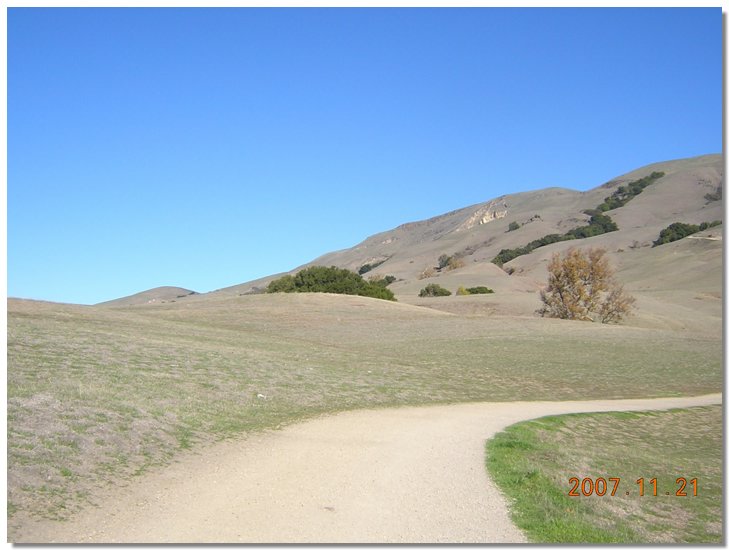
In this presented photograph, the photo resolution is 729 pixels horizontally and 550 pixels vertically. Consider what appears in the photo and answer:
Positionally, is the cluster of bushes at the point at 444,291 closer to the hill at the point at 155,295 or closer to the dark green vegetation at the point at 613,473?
the dark green vegetation at the point at 613,473

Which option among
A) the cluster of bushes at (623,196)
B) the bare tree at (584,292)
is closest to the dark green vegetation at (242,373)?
the bare tree at (584,292)

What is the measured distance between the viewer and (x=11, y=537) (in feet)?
28.1

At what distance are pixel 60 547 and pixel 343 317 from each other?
44410 millimetres

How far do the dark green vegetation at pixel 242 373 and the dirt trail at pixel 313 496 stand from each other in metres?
0.78

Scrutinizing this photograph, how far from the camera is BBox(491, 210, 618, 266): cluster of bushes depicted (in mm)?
144500

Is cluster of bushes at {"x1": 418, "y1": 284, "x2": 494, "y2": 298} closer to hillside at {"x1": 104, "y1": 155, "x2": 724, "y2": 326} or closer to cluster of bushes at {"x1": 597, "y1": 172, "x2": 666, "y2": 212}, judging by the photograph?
hillside at {"x1": 104, "y1": 155, "x2": 724, "y2": 326}

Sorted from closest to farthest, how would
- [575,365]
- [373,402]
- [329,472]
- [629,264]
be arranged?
[329,472], [373,402], [575,365], [629,264]

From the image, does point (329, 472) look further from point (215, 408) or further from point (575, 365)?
point (575, 365)

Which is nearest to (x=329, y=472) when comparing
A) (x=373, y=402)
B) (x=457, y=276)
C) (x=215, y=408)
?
(x=215, y=408)

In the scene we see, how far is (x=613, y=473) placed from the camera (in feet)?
47.1

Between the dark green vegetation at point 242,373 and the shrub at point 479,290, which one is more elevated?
the shrub at point 479,290

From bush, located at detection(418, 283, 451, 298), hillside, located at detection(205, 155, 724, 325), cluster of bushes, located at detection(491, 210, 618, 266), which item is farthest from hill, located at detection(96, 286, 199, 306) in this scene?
bush, located at detection(418, 283, 451, 298)

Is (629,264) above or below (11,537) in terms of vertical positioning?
above

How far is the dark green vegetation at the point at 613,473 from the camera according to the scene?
34.9 feet
